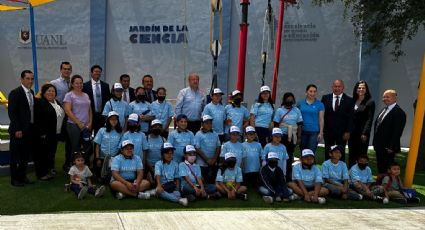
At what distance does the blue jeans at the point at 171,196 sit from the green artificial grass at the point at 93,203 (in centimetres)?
7

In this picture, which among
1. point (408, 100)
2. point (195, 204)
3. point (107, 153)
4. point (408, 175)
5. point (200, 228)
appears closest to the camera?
point (200, 228)

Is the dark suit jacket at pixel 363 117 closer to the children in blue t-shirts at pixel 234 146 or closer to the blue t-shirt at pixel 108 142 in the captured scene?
the children in blue t-shirts at pixel 234 146

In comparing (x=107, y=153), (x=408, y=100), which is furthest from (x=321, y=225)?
(x=408, y=100)

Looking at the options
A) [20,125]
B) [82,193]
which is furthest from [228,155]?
[20,125]

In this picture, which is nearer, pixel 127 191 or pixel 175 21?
pixel 127 191

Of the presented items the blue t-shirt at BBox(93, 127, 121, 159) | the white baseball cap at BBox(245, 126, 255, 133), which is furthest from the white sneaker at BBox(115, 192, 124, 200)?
the white baseball cap at BBox(245, 126, 255, 133)

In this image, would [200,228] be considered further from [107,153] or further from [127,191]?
[107,153]

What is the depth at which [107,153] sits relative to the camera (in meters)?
7.67

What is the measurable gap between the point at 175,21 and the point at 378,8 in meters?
7.77

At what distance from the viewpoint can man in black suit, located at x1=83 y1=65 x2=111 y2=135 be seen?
27.5ft

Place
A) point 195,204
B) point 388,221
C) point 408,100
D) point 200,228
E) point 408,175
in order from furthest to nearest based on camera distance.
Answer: point 408,100, point 408,175, point 195,204, point 388,221, point 200,228

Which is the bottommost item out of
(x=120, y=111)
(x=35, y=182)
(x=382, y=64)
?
(x=35, y=182)

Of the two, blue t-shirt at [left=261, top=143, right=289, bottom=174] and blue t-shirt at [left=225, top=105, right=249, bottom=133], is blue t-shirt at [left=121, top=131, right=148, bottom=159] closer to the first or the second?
blue t-shirt at [left=225, top=105, right=249, bottom=133]

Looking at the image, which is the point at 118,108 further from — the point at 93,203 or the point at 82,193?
the point at 93,203
